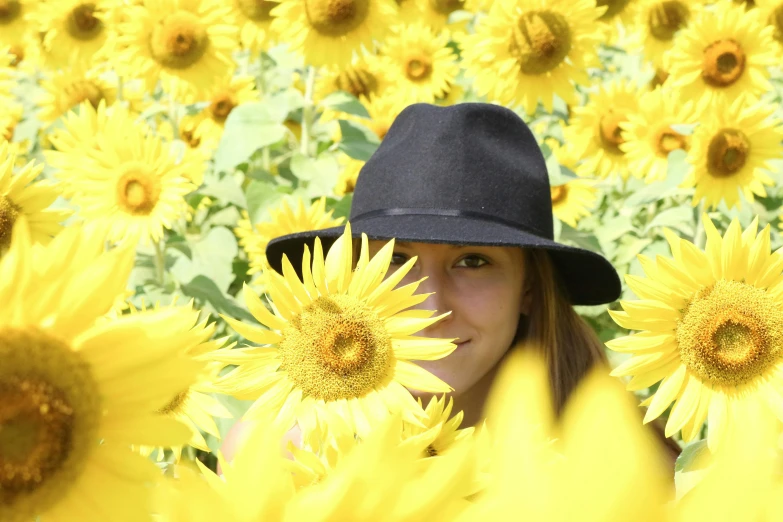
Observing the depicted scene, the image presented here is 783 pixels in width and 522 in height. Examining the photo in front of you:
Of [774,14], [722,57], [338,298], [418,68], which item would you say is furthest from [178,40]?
[774,14]

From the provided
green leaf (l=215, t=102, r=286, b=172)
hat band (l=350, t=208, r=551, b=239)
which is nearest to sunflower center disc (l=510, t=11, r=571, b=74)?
green leaf (l=215, t=102, r=286, b=172)

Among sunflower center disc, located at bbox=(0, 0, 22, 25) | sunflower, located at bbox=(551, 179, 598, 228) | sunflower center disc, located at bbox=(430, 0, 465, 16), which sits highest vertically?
sunflower center disc, located at bbox=(430, 0, 465, 16)

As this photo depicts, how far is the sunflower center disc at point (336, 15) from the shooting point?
309 cm

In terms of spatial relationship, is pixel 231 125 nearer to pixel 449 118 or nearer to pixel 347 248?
pixel 449 118

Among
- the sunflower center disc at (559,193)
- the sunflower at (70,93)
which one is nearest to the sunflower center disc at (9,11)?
the sunflower at (70,93)

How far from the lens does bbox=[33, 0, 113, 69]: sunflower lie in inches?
158

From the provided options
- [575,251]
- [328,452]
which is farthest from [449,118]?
[328,452]

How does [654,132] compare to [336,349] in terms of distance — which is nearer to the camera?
[336,349]

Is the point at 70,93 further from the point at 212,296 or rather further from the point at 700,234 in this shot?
the point at 700,234

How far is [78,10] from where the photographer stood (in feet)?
13.2

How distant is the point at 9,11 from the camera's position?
15.0 ft

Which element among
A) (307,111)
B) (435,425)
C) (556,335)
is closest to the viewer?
(435,425)

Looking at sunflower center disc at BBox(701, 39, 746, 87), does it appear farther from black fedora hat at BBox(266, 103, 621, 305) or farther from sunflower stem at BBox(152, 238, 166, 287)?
sunflower stem at BBox(152, 238, 166, 287)

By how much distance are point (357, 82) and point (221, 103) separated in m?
0.88
